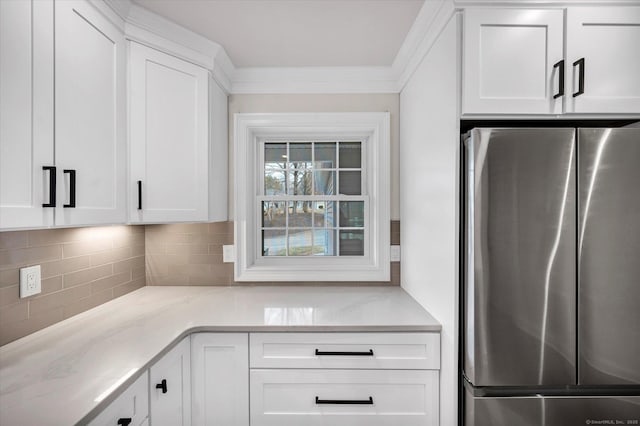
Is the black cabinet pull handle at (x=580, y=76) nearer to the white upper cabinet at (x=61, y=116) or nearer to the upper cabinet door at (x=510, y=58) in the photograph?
the upper cabinet door at (x=510, y=58)

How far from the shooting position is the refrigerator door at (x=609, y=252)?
128 centimetres

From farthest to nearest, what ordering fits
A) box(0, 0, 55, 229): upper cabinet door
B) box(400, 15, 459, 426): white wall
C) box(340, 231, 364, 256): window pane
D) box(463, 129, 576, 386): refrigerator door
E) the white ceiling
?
box(340, 231, 364, 256): window pane → the white ceiling → box(400, 15, 459, 426): white wall → box(463, 129, 576, 386): refrigerator door → box(0, 0, 55, 229): upper cabinet door

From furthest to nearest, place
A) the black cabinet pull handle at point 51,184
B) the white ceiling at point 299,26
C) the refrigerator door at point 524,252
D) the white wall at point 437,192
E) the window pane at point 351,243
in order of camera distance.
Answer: the window pane at point 351,243 → the white ceiling at point 299,26 → the white wall at point 437,192 → the refrigerator door at point 524,252 → the black cabinet pull handle at point 51,184

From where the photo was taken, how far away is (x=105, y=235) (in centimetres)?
189

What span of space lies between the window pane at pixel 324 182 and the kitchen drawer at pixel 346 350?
3.77 feet

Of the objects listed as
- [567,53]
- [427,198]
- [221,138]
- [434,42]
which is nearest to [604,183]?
[567,53]

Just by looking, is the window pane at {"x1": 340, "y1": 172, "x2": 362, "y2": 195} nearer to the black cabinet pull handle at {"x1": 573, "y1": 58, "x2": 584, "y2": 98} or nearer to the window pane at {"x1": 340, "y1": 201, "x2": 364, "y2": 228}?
the window pane at {"x1": 340, "y1": 201, "x2": 364, "y2": 228}

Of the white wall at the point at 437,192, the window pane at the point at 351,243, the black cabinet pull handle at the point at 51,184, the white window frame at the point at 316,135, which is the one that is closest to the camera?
the black cabinet pull handle at the point at 51,184

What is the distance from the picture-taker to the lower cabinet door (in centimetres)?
128

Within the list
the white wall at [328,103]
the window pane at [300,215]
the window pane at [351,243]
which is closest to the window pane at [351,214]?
the window pane at [351,243]

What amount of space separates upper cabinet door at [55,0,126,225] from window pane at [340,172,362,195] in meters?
1.41

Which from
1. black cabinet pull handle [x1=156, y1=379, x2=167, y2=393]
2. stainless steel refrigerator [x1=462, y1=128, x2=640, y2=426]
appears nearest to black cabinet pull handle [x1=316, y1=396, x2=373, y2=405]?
stainless steel refrigerator [x1=462, y1=128, x2=640, y2=426]

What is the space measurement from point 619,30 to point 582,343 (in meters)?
1.25

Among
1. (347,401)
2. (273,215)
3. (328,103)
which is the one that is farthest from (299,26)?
(347,401)
